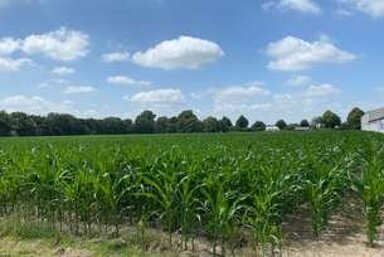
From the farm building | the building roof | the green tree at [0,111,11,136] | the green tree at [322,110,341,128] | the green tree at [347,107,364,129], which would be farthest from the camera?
the green tree at [347,107,364,129]

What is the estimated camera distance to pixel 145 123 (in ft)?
301

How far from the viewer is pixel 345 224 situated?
28.9 feet

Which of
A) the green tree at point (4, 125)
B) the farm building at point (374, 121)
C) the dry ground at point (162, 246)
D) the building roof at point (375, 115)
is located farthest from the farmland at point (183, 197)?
the building roof at point (375, 115)

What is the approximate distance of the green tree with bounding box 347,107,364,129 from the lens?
125188 mm

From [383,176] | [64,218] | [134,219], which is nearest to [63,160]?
[64,218]

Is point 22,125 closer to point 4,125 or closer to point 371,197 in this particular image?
point 4,125

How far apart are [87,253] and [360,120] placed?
12351 centimetres

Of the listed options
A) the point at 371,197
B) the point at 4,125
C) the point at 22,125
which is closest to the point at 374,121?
the point at 22,125

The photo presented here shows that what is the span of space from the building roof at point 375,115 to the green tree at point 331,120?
23.0 feet

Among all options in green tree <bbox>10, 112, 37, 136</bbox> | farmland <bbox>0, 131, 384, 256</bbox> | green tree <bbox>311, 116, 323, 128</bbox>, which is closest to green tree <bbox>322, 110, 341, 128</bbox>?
green tree <bbox>311, 116, 323, 128</bbox>

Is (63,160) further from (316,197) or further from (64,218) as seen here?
(316,197)

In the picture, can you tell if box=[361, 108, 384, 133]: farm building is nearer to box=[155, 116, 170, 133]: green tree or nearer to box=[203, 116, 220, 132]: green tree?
box=[203, 116, 220, 132]: green tree

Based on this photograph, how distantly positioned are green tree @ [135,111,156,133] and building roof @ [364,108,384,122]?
4055 cm

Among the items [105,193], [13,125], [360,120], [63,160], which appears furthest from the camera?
[360,120]
